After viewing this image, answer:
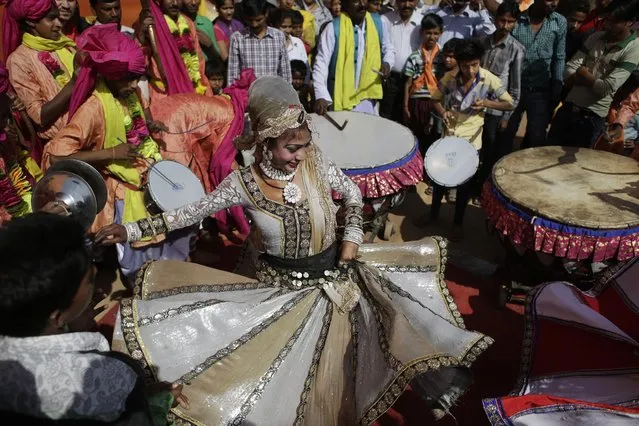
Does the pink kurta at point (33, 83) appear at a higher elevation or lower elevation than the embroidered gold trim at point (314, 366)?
higher

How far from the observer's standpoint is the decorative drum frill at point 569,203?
330cm

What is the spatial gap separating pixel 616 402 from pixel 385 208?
2.25 metres

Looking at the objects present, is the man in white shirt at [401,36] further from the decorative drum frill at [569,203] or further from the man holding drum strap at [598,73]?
the decorative drum frill at [569,203]

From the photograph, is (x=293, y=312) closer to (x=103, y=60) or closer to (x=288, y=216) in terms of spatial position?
(x=288, y=216)

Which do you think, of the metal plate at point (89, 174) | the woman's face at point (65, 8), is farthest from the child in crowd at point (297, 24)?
the metal plate at point (89, 174)

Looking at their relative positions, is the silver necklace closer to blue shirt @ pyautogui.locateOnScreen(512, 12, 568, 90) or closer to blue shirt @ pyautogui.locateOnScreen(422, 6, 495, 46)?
blue shirt @ pyautogui.locateOnScreen(512, 12, 568, 90)

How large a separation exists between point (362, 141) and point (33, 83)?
2.48 m

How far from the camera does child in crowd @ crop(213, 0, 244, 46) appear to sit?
5.89 metres

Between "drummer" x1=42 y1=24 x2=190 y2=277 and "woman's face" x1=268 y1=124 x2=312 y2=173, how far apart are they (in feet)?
4.38

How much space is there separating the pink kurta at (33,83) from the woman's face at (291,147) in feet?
6.39

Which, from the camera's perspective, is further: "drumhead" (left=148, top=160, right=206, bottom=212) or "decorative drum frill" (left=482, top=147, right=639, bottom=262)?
"drumhead" (left=148, top=160, right=206, bottom=212)

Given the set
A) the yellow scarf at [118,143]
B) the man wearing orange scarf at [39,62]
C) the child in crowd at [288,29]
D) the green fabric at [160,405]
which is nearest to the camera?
the green fabric at [160,405]

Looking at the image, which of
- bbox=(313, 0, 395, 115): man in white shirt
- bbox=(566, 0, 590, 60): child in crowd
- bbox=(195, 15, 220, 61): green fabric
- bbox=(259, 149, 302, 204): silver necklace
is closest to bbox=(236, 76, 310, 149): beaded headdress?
bbox=(259, 149, 302, 204): silver necklace

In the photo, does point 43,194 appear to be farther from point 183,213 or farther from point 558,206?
point 558,206
